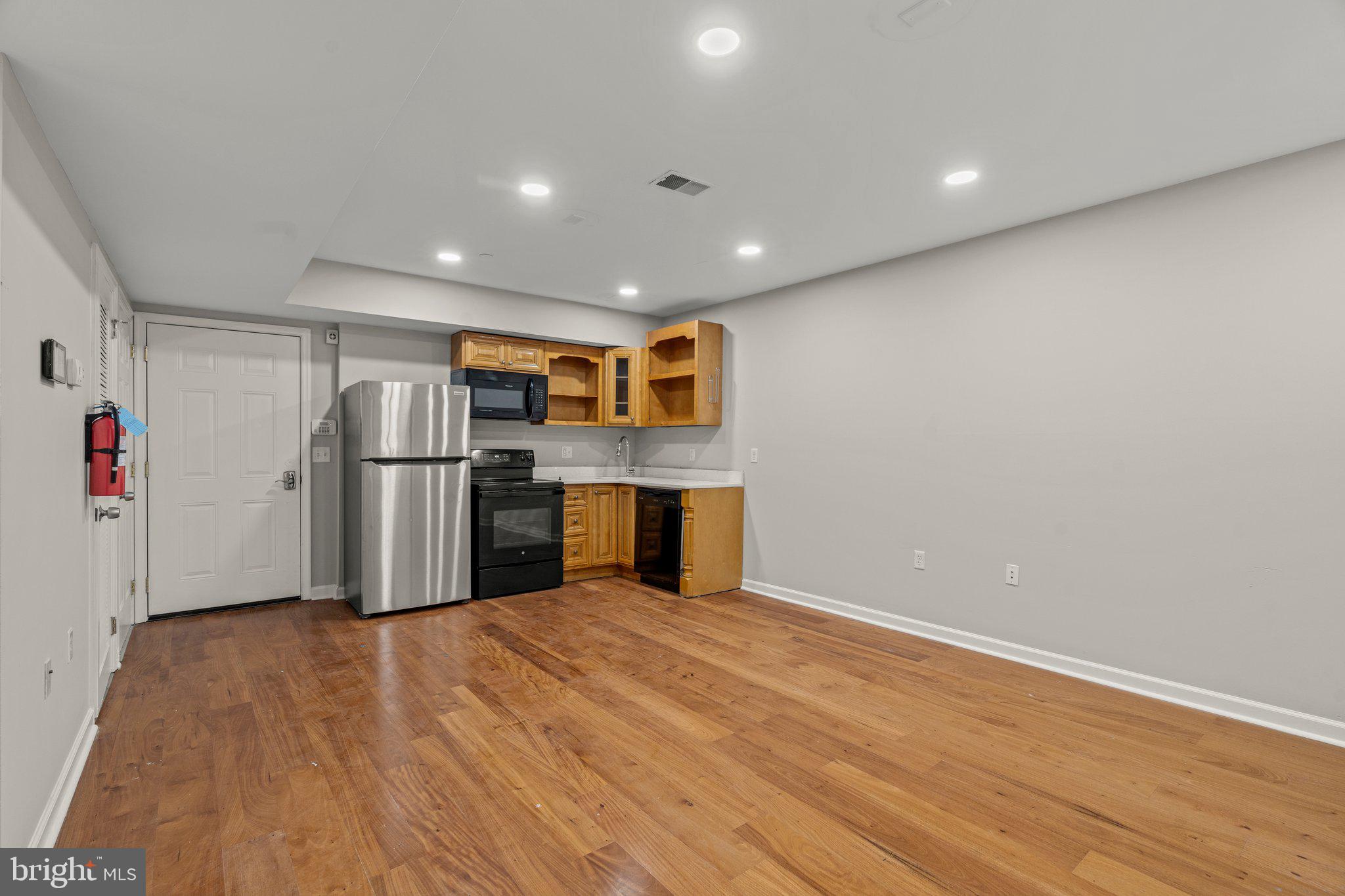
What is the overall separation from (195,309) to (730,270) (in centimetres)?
384

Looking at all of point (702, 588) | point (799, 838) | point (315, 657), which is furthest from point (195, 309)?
point (799, 838)

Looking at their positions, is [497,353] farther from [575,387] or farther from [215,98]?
[215,98]

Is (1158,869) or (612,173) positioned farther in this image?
(612,173)

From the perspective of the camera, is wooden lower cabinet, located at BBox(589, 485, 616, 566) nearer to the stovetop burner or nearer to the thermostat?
the stovetop burner

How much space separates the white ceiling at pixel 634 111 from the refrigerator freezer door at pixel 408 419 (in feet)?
3.52

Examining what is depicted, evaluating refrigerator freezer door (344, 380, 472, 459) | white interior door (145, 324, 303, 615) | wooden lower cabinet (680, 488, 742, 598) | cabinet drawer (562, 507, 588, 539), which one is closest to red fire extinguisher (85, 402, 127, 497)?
refrigerator freezer door (344, 380, 472, 459)

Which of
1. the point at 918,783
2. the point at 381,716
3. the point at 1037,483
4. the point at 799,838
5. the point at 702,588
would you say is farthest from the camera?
the point at 702,588

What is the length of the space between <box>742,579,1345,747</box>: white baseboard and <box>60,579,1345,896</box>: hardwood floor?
→ 84mm

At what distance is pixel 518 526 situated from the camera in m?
5.02

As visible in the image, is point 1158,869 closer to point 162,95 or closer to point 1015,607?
point 1015,607

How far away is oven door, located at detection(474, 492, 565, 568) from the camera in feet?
15.9

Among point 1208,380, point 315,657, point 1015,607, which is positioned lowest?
point 315,657

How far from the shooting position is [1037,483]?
3480 millimetres

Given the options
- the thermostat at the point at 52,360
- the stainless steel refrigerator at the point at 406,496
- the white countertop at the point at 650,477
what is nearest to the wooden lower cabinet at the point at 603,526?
the white countertop at the point at 650,477
